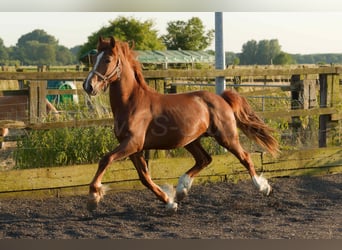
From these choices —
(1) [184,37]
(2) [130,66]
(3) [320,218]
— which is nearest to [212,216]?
(3) [320,218]

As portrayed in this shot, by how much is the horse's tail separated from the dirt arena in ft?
2.08

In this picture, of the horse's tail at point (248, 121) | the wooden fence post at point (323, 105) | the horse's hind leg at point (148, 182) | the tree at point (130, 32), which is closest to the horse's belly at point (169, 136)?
the horse's hind leg at point (148, 182)

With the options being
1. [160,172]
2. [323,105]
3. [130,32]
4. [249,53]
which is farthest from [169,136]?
[130,32]

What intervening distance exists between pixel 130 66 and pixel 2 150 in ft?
12.9

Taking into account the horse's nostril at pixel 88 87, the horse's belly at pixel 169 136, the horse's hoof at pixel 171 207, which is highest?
the horse's nostril at pixel 88 87

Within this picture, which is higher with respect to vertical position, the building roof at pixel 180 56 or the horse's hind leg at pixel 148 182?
the building roof at pixel 180 56

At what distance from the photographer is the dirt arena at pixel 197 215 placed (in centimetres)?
523

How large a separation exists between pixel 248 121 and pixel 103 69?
2071 millimetres

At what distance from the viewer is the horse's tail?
6.79 m

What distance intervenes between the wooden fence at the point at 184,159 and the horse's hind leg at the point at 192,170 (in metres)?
0.82

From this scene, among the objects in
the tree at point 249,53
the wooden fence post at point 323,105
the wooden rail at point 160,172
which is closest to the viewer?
the wooden rail at point 160,172

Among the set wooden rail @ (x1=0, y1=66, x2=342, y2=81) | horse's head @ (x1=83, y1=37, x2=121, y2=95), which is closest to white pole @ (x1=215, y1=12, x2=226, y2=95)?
wooden rail @ (x1=0, y1=66, x2=342, y2=81)

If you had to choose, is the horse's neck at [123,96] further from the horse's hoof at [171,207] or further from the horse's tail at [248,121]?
the horse's tail at [248,121]

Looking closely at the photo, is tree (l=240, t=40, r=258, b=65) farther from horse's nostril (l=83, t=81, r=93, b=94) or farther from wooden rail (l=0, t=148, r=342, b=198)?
horse's nostril (l=83, t=81, r=93, b=94)
